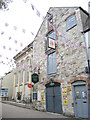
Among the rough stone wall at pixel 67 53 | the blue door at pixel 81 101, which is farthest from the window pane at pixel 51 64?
the blue door at pixel 81 101


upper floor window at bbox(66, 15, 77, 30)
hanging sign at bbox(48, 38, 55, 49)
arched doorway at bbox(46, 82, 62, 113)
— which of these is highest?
upper floor window at bbox(66, 15, 77, 30)

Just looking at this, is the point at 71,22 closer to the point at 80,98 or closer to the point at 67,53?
the point at 67,53

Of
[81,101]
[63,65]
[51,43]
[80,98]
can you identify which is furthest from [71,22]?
[81,101]

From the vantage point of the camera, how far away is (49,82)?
31.6 ft

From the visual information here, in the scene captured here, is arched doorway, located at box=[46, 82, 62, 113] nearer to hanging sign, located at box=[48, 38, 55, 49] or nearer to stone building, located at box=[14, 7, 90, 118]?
stone building, located at box=[14, 7, 90, 118]

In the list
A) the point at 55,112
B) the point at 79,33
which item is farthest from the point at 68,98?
the point at 79,33

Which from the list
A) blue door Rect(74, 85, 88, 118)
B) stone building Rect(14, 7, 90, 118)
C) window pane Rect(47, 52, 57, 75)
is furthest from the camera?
window pane Rect(47, 52, 57, 75)

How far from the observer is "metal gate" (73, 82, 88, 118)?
6703 mm

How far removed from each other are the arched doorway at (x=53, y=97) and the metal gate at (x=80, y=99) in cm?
150

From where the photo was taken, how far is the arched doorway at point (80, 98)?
6.72 m

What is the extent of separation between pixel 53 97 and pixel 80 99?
262 centimetres

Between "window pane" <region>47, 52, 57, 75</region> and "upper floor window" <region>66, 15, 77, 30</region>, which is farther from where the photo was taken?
"window pane" <region>47, 52, 57, 75</region>

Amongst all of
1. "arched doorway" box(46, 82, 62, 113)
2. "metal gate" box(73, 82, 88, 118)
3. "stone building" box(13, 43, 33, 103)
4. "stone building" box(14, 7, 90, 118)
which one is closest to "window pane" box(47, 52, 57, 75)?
"stone building" box(14, 7, 90, 118)

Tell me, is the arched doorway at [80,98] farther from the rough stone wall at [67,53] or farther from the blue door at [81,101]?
the rough stone wall at [67,53]
